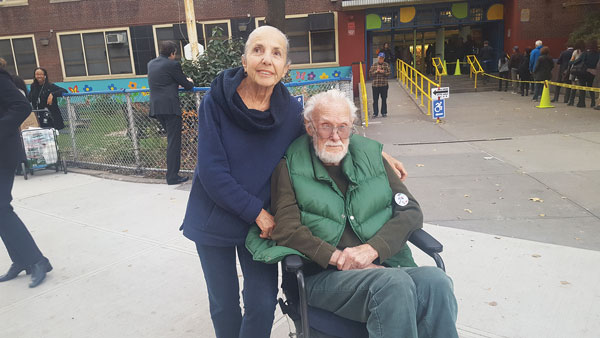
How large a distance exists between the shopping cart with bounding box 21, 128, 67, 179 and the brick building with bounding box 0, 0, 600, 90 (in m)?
13.0

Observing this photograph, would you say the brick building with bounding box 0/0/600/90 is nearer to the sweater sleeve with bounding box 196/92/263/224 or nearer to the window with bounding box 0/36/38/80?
the window with bounding box 0/36/38/80

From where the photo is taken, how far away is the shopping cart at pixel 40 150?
713cm

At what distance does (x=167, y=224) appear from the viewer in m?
4.69

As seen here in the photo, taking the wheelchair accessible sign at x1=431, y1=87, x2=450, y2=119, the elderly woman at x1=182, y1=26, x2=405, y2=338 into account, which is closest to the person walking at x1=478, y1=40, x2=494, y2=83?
the wheelchair accessible sign at x1=431, y1=87, x2=450, y2=119

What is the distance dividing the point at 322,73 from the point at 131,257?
1669 cm

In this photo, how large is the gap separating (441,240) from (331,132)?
2.20 m

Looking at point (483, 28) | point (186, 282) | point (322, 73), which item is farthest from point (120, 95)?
point (483, 28)

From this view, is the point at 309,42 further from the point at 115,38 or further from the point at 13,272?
the point at 13,272

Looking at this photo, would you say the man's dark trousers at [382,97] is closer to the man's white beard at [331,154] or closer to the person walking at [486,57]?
the person walking at [486,57]

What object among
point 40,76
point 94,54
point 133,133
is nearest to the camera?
point 133,133

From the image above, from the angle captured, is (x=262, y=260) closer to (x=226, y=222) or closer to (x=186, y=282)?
(x=226, y=222)

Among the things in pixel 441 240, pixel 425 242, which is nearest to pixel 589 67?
pixel 441 240

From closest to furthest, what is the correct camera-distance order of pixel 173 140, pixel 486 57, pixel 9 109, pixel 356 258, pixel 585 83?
pixel 356 258, pixel 9 109, pixel 173 140, pixel 585 83, pixel 486 57

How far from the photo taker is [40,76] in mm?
8859
